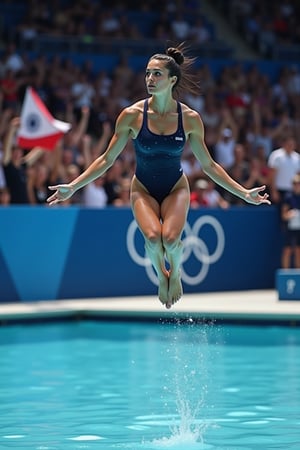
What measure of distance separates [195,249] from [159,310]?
294cm

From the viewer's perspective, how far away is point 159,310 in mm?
13789

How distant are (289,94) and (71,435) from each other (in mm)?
15525

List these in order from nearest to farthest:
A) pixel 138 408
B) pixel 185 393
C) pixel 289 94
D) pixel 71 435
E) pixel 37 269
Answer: pixel 71 435
pixel 138 408
pixel 185 393
pixel 37 269
pixel 289 94

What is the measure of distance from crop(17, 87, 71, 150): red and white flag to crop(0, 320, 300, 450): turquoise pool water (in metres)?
2.60

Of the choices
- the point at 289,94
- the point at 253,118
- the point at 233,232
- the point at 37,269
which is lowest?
the point at 37,269

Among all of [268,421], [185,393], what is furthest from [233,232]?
[268,421]

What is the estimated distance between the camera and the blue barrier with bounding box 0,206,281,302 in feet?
49.6

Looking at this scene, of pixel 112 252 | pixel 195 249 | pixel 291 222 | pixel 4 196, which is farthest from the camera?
pixel 291 222

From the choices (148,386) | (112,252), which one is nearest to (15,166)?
(112,252)

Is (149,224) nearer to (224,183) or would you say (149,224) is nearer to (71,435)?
(224,183)

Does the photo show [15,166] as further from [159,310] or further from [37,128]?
[159,310]

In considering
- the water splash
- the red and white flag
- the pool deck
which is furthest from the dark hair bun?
the red and white flag

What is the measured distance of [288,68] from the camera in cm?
2309

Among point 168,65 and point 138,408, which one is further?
point 138,408
